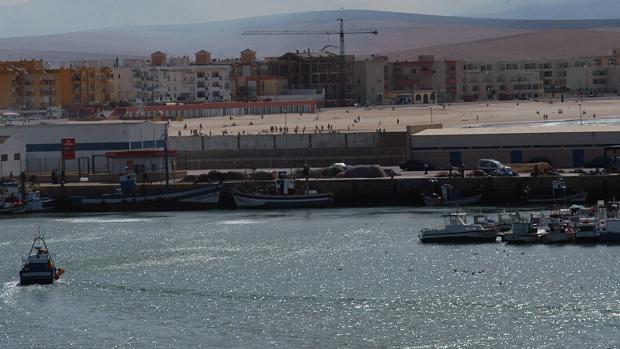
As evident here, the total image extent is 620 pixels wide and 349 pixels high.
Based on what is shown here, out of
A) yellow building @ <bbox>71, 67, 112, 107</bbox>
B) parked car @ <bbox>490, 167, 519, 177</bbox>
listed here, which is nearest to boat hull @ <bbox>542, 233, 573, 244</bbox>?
parked car @ <bbox>490, 167, 519, 177</bbox>

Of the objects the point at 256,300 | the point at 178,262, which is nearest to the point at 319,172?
the point at 178,262

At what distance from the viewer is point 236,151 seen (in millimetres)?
57344

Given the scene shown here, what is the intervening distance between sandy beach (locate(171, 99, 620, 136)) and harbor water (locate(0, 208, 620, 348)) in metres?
25.7

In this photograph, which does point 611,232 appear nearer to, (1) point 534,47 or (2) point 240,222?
(2) point 240,222

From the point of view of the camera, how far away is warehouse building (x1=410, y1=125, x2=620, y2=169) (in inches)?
1980

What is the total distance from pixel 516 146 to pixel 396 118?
25.0 m

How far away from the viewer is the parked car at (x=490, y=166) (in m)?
47.2

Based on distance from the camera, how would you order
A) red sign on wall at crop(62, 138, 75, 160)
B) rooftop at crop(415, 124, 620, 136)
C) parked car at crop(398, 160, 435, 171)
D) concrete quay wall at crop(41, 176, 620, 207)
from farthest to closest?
red sign on wall at crop(62, 138, 75, 160) < rooftop at crop(415, 124, 620, 136) < parked car at crop(398, 160, 435, 171) < concrete quay wall at crop(41, 176, 620, 207)

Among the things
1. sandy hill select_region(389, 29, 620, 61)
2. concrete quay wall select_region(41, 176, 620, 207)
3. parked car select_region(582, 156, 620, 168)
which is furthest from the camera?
sandy hill select_region(389, 29, 620, 61)

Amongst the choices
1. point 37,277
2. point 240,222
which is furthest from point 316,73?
point 37,277

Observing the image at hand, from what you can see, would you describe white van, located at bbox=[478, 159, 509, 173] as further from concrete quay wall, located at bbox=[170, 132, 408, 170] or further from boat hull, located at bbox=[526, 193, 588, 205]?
concrete quay wall, located at bbox=[170, 132, 408, 170]

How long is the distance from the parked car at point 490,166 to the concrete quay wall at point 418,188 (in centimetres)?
140

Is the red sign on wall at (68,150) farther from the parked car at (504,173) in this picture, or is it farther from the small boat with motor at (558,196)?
the small boat with motor at (558,196)

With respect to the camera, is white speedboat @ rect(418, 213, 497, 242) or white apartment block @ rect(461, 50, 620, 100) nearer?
white speedboat @ rect(418, 213, 497, 242)
